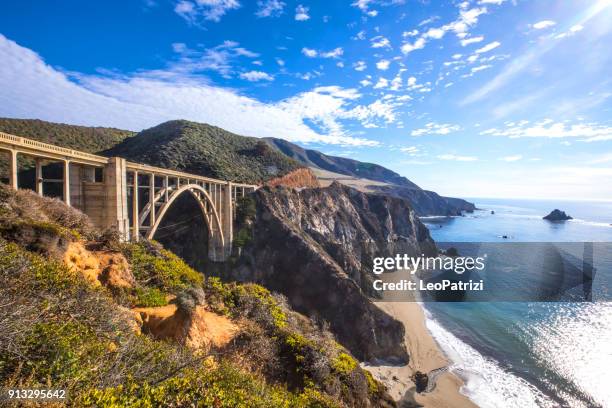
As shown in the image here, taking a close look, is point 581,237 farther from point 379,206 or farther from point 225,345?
point 225,345

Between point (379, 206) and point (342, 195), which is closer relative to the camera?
point (342, 195)

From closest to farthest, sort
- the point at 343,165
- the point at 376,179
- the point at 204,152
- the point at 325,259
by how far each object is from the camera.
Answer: the point at 325,259 → the point at 204,152 → the point at 376,179 → the point at 343,165

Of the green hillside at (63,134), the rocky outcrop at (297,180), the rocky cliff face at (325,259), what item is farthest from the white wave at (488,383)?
the green hillside at (63,134)

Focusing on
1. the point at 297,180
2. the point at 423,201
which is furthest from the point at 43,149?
the point at 423,201

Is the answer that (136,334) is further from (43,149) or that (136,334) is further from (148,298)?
(43,149)

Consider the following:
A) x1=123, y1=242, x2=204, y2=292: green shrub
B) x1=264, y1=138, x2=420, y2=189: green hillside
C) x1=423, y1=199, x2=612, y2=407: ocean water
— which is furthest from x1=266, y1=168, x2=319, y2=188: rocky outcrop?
x1=264, y1=138, x2=420, y2=189: green hillside

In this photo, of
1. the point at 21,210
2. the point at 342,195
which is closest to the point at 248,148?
the point at 342,195
